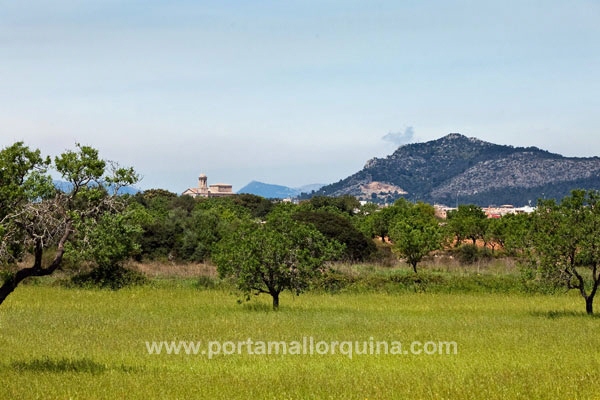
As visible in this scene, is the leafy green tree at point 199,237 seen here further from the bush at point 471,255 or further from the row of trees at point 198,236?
the bush at point 471,255

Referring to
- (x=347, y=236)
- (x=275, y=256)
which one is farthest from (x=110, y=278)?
(x=347, y=236)

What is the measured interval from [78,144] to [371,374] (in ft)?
32.0

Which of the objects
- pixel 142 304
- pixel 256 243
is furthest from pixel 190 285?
pixel 256 243

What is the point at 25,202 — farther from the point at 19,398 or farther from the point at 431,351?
the point at 431,351

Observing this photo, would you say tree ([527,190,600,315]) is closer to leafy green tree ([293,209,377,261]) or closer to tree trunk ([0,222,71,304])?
tree trunk ([0,222,71,304])

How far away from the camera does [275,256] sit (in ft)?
120

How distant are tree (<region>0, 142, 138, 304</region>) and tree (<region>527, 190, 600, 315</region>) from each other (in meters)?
21.1

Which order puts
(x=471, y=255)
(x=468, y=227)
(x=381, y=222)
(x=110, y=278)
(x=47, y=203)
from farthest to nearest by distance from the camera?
(x=381, y=222), (x=468, y=227), (x=471, y=255), (x=110, y=278), (x=47, y=203)

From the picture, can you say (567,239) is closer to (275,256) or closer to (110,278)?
(275,256)

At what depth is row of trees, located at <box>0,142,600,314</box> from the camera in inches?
773

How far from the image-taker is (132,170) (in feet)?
66.3

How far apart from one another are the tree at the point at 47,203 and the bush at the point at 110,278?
27193mm

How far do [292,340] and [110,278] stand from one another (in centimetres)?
2454

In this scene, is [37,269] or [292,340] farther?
[292,340]
